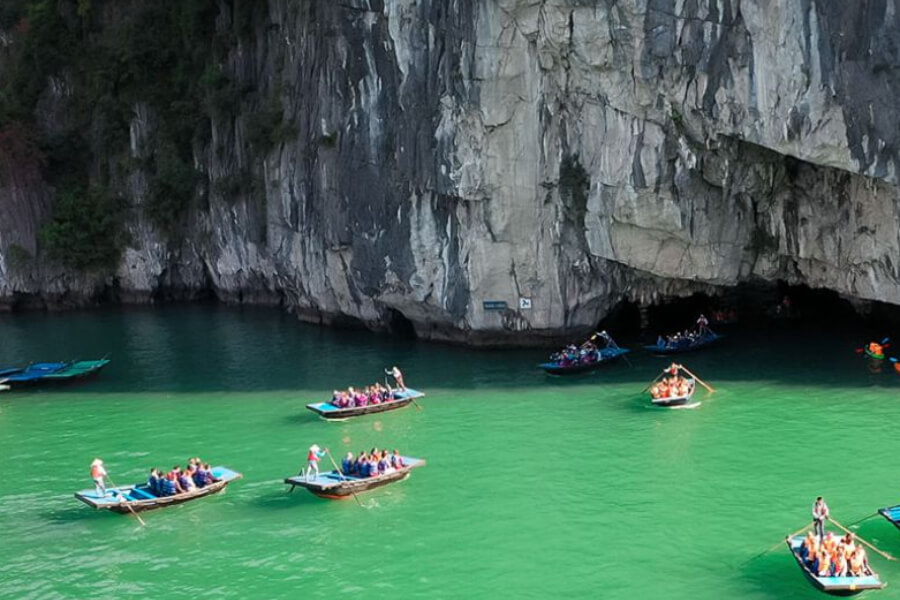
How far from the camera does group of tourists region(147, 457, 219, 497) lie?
944 inches

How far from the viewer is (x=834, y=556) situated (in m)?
18.0

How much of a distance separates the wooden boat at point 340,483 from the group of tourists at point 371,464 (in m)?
0.16

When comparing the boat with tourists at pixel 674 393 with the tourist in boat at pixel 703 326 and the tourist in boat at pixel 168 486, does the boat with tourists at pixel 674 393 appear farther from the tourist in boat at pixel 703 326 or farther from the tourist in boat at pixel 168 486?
the tourist in boat at pixel 168 486

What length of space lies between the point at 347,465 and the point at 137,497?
15.8ft

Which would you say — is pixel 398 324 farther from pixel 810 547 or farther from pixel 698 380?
pixel 810 547

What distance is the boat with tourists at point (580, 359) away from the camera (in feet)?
112

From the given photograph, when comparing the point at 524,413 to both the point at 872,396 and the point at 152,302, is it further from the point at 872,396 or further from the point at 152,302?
the point at 152,302

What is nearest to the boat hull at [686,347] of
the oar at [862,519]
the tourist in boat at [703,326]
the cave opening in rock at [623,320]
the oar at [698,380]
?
the tourist in boat at [703,326]

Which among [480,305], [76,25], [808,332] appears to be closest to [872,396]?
[808,332]

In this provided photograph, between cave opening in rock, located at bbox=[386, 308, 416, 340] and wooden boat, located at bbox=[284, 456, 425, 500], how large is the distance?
19312 mm

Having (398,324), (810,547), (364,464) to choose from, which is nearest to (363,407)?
(364,464)

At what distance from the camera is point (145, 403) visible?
112 ft

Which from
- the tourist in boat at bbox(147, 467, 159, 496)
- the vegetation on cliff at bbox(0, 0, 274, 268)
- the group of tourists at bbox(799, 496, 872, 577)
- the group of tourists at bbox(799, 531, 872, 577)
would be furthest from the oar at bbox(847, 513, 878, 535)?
the vegetation on cliff at bbox(0, 0, 274, 268)

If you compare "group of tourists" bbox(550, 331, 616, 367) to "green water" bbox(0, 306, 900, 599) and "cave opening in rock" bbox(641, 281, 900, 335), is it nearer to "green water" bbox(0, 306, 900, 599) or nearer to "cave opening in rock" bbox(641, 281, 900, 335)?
"green water" bbox(0, 306, 900, 599)
